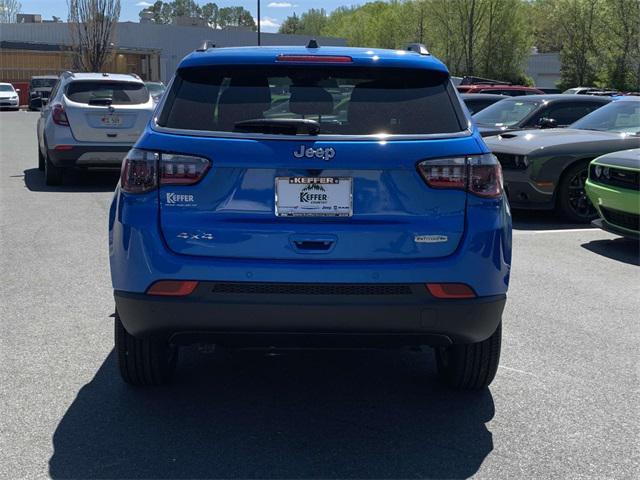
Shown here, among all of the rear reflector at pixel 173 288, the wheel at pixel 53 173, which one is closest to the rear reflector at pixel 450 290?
the rear reflector at pixel 173 288

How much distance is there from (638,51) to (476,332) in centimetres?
4608

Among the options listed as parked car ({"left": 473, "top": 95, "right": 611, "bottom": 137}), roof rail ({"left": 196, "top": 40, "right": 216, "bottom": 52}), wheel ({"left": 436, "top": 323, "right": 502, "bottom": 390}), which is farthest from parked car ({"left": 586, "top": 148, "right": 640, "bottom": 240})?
roof rail ({"left": 196, "top": 40, "right": 216, "bottom": 52})

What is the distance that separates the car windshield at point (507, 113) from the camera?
516 inches

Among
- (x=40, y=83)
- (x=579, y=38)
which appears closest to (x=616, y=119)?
(x=579, y=38)

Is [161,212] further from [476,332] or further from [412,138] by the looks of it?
[476,332]

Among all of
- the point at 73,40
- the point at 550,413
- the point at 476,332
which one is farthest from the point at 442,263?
the point at 73,40

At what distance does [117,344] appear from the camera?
4.24 m

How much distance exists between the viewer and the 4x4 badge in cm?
365

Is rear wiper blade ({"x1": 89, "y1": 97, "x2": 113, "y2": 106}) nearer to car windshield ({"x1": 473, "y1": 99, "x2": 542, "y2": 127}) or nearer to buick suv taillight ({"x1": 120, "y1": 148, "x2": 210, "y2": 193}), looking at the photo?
car windshield ({"x1": 473, "y1": 99, "x2": 542, "y2": 127})

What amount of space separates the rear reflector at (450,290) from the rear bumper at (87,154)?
31.7 ft

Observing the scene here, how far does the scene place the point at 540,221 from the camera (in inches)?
420

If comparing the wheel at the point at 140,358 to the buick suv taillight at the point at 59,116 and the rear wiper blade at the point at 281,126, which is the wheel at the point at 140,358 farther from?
the buick suv taillight at the point at 59,116

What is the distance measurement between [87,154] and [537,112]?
6644 mm

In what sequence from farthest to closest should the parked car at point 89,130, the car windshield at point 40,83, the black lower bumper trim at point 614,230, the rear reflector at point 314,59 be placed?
the car windshield at point 40,83 → the parked car at point 89,130 → the black lower bumper trim at point 614,230 → the rear reflector at point 314,59
